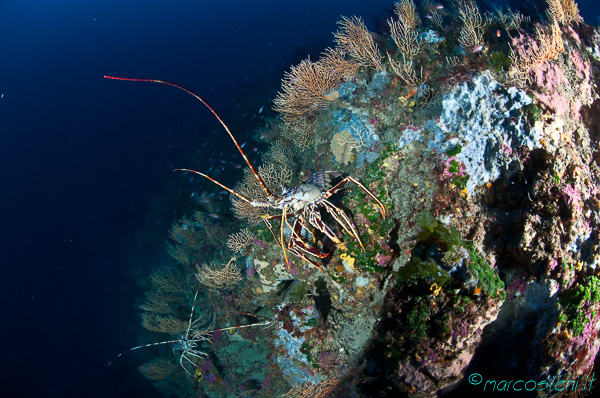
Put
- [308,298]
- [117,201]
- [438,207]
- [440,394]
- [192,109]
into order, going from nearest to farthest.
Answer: [440,394]
[438,207]
[308,298]
[192,109]
[117,201]

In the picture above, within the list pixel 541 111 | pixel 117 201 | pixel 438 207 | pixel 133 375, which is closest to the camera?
pixel 438 207

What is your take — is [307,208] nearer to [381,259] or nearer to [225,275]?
[381,259]

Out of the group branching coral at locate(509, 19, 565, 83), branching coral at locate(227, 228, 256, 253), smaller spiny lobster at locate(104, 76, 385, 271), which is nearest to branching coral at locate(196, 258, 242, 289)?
branching coral at locate(227, 228, 256, 253)

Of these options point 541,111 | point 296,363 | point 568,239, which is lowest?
point 296,363

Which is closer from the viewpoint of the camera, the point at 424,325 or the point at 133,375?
the point at 424,325

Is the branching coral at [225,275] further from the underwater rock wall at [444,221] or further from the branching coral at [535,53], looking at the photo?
the branching coral at [535,53]

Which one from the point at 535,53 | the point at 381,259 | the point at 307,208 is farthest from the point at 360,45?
the point at 381,259

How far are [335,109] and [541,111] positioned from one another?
2.53 meters

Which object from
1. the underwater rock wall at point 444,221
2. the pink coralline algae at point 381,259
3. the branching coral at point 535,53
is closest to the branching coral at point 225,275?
the underwater rock wall at point 444,221

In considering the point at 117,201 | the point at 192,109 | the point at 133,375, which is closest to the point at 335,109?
the point at 192,109

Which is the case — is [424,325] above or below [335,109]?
below

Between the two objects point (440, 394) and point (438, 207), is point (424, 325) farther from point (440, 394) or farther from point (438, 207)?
point (438, 207)

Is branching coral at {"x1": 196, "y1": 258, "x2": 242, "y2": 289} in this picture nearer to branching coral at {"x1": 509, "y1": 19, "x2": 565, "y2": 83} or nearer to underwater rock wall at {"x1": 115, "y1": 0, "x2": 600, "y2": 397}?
underwater rock wall at {"x1": 115, "y1": 0, "x2": 600, "y2": 397}

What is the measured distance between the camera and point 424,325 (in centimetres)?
254
